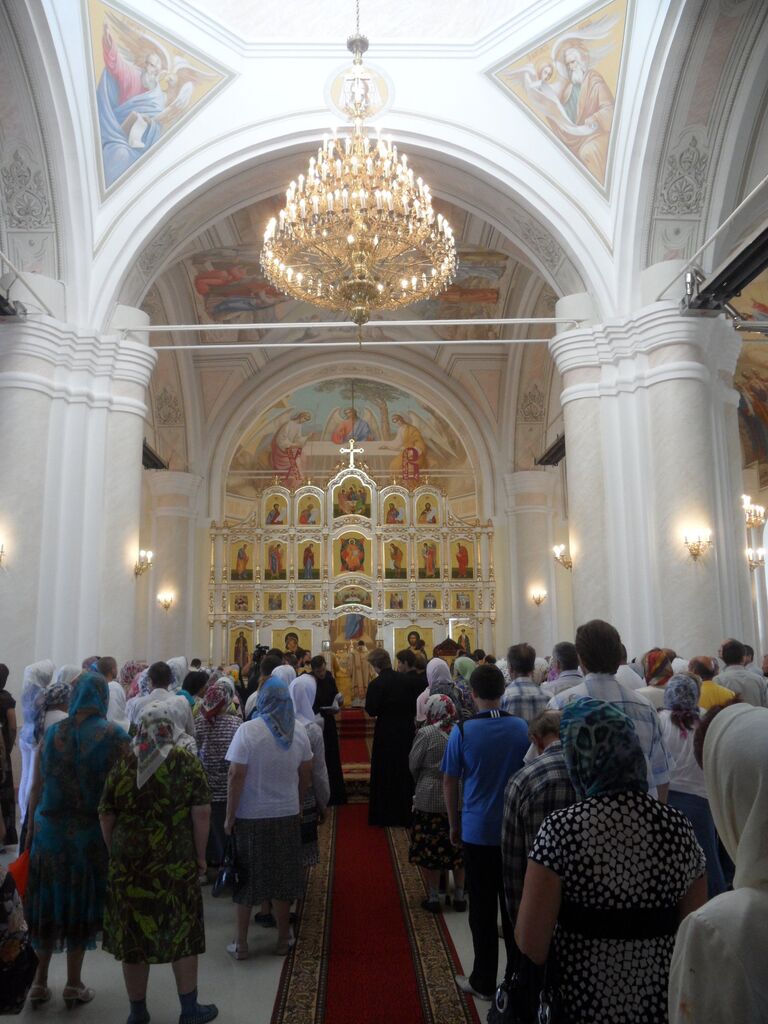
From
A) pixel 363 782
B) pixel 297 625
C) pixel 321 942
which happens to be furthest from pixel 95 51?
pixel 297 625

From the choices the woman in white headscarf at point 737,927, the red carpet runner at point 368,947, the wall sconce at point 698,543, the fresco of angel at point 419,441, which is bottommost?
the red carpet runner at point 368,947

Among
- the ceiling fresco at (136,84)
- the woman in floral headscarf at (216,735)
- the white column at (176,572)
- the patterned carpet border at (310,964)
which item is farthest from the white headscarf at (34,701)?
the white column at (176,572)

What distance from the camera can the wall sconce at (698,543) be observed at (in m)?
9.48

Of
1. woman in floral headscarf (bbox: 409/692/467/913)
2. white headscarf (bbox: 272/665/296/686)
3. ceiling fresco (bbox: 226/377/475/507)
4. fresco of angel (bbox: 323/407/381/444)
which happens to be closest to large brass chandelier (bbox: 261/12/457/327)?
white headscarf (bbox: 272/665/296/686)

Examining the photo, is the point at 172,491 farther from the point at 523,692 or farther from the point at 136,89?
the point at 523,692

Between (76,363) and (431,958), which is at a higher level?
(76,363)

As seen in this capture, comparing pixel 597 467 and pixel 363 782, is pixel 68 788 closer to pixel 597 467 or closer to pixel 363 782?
pixel 363 782

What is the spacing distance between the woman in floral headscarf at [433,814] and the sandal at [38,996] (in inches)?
90.4

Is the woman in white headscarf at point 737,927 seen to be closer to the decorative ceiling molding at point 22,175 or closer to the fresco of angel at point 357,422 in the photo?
the decorative ceiling molding at point 22,175

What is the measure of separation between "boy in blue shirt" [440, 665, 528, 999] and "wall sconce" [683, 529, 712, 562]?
236 inches

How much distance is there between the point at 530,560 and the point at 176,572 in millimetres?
7501

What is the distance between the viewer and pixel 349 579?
64.0ft

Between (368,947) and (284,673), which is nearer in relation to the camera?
(368,947)

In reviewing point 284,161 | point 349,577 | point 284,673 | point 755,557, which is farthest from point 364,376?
point 284,673
